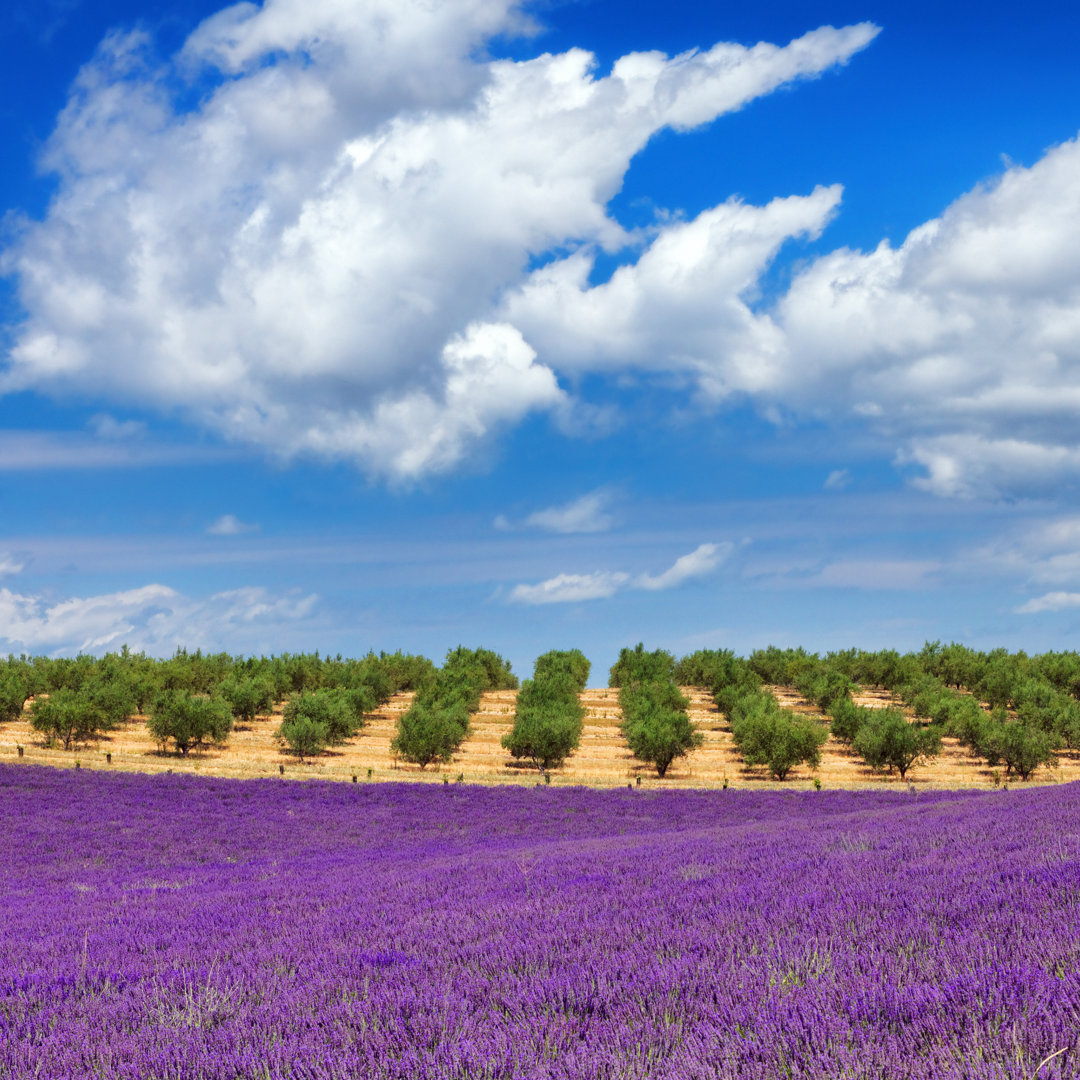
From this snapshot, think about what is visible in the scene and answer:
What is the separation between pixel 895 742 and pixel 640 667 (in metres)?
49.3

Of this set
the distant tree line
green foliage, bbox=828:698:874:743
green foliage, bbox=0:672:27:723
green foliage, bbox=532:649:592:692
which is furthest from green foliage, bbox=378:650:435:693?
green foliage, bbox=828:698:874:743

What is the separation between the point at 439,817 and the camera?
29.4 m

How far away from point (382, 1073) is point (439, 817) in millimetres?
27661

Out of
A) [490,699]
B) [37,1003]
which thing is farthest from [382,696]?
[37,1003]

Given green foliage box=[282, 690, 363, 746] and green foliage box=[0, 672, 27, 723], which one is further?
green foliage box=[0, 672, 27, 723]

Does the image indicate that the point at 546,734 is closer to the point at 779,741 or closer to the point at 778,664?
the point at 779,741

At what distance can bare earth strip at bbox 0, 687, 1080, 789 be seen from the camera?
46.2 metres

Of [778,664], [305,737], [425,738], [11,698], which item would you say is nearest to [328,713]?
[305,737]

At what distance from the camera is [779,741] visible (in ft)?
165

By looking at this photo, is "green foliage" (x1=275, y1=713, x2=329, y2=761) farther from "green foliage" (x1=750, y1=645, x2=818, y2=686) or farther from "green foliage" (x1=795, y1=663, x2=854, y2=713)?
"green foliage" (x1=750, y1=645, x2=818, y2=686)

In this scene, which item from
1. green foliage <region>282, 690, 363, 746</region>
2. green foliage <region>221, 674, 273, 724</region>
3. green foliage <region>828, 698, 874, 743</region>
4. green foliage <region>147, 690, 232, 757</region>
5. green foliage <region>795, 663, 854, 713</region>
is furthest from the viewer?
green foliage <region>795, 663, 854, 713</region>

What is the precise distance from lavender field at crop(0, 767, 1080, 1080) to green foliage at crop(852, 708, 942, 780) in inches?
1683

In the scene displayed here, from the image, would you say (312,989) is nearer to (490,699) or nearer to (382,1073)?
(382,1073)

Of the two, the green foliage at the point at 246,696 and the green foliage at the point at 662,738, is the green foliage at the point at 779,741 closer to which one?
the green foliage at the point at 662,738
